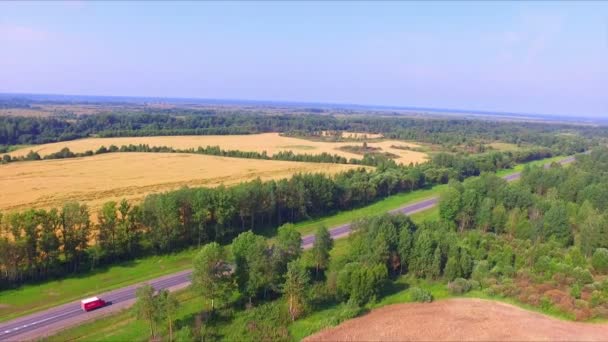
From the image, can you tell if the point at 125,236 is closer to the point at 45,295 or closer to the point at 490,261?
the point at 45,295

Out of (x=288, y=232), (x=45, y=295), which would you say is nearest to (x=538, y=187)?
(x=288, y=232)

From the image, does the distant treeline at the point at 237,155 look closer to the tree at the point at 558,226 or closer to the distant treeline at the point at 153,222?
the distant treeline at the point at 153,222

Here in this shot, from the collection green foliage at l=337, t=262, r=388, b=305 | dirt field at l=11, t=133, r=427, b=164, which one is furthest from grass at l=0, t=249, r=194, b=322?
dirt field at l=11, t=133, r=427, b=164

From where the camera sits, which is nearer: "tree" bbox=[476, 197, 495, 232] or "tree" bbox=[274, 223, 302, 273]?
"tree" bbox=[274, 223, 302, 273]

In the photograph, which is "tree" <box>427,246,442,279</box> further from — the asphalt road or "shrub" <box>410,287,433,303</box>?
the asphalt road

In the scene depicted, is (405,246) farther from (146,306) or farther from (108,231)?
(108,231)

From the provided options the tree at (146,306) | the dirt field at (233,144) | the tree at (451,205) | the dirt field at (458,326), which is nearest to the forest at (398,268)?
the tree at (451,205)
